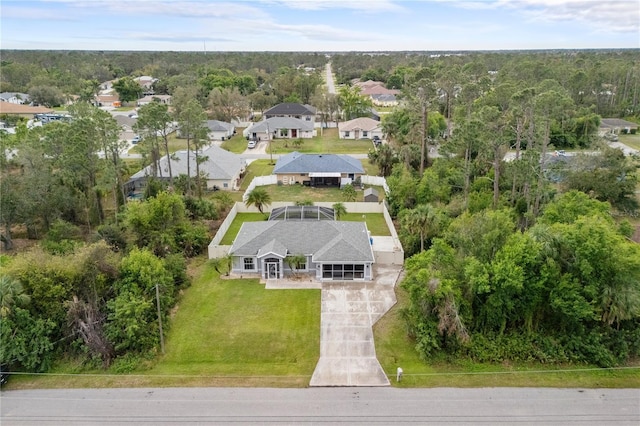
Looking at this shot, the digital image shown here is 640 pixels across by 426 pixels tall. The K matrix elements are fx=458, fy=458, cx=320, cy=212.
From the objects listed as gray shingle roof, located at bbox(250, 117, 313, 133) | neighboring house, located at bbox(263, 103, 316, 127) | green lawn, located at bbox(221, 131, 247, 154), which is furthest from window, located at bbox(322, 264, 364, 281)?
neighboring house, located at bbox(263, 103, 316, 127)

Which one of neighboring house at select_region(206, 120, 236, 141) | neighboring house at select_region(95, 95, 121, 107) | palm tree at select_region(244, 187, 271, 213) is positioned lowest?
palm tree at select_region(244, 187, 271, 213)

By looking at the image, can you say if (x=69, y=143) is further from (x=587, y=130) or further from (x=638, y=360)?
(x=587, y=130)

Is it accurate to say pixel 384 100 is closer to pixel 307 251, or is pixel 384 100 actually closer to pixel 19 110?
pixel 19 110

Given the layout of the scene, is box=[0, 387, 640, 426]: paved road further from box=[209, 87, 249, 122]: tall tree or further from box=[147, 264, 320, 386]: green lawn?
box=[209, 87, 249, 122]: tall tree

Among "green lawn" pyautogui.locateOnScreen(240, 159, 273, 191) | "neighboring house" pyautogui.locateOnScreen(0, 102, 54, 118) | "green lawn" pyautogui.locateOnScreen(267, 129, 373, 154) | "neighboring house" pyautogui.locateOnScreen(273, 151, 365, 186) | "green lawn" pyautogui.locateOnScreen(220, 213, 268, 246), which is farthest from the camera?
"neighboring house" pyautogui.locateOnScreen(0, 102, 54, 118)

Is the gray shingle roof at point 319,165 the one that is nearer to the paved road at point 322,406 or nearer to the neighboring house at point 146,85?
→ the paved road at point 322,406

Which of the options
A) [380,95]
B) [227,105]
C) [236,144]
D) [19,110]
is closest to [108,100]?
[19,110]

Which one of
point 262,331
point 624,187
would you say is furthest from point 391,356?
point 624,187
